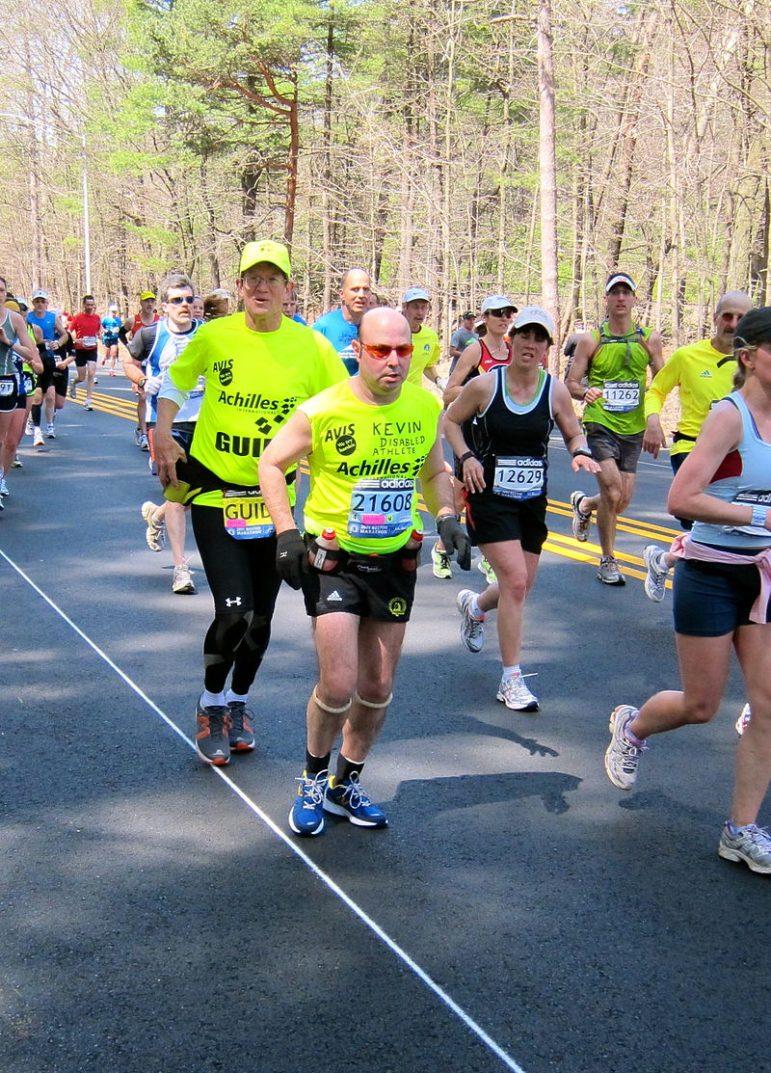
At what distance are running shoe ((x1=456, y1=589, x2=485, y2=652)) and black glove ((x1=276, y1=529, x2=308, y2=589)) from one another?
295 centimetres

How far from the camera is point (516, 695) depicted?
6000 mm

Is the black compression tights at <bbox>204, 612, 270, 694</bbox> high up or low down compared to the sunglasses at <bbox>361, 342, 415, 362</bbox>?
down

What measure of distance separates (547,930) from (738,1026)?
2.25ft

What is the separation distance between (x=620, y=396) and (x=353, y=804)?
511 cm

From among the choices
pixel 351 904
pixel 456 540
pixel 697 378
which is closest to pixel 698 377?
pixel 697 378

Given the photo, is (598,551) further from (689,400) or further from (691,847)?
(691,847)

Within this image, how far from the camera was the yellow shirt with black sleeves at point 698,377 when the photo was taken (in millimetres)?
7316

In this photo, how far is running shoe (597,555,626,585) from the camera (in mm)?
9008

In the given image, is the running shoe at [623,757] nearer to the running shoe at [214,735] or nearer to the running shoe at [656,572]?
the running shoe at [214,735]

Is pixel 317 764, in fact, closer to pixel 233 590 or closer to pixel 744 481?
pixel 233 590

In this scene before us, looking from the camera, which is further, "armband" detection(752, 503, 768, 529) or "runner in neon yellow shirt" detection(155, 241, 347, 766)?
"runner in neon yellow shirt" detection(155, 241, 347, 766)

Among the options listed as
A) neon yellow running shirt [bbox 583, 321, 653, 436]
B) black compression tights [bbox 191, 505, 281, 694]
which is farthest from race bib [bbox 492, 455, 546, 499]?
neon yellow running shirt [bbox 583, 321, 653, 436]

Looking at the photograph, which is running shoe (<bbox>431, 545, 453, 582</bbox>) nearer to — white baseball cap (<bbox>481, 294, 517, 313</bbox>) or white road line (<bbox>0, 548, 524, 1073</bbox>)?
white baseball cap (<bbox>481, 294, 517, 313</bbox>)

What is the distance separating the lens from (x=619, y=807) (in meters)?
4.80
